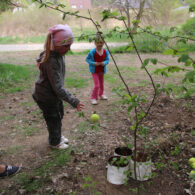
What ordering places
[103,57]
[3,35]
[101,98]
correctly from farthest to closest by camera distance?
[3,35] → [101,98] → [103,57]

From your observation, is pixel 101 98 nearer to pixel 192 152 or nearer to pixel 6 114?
pixel 6 114

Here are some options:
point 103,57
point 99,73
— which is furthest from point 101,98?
point 103,57

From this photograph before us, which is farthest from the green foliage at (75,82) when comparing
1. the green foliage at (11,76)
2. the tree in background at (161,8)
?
the tree in background at (161,8)

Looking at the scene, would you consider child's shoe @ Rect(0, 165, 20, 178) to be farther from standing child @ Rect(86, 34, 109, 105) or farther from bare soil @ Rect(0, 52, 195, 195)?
standing child @ Rect(86, 34, 109, 105)

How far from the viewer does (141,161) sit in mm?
2369

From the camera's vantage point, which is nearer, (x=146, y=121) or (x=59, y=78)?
(x=59, y=78)

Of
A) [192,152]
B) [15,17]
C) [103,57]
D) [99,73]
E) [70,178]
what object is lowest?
[70,178]

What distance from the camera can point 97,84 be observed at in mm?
4793

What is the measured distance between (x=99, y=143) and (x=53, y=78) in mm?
1271

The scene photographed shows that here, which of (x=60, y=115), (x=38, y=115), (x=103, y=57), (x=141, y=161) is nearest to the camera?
(x=141, y=161)

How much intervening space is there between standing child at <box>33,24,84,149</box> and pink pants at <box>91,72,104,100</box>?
1842 mm

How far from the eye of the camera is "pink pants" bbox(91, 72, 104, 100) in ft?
15.8

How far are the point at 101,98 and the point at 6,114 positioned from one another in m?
2.21

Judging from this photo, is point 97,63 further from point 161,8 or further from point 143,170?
point 161,8
